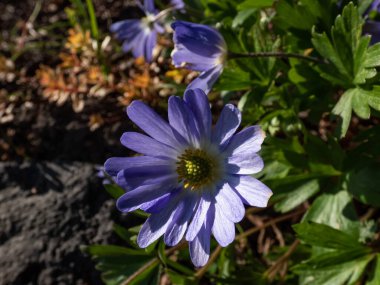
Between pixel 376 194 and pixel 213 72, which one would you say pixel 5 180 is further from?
pixel 376 194

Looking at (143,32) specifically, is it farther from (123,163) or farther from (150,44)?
(123,163)

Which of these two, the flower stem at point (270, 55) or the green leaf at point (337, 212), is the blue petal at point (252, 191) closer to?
the flower stem at point (270, 55)

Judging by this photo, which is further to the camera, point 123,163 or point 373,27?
point 373,27

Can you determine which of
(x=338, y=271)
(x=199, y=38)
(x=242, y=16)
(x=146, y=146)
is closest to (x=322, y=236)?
(x=338, y=271)

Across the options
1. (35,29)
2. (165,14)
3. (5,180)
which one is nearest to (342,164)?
(165,14)

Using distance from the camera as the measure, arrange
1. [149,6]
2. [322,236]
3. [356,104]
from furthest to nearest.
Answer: [149,6]
[322,236]
[356,104]

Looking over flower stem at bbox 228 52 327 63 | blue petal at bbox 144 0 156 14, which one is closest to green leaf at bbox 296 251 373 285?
flower stem at bbox 228 52 327 63

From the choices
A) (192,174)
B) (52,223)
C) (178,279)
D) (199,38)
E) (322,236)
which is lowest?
(52,223)
